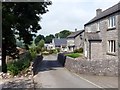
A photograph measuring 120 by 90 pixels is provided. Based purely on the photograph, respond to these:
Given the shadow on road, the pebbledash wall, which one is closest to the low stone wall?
the pebbledash wall

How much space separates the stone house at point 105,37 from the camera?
30.1 m

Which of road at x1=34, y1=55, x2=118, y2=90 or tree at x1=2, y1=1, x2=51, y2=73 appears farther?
tree at x1=2, y1=1, x2=51, y2=73

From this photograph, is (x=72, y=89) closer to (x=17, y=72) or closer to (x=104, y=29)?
(x=17, y=72)

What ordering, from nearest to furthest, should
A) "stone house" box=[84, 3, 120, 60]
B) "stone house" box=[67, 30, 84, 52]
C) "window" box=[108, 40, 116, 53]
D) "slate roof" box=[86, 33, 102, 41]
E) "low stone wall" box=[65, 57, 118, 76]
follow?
"low stone wall" box=[65, 57, 118, 76], "stone house" box=[84, 3, 120, 60], "window" box=[108, 40, 116, 53], "slate roof" box=[86, 33, 102, 41], "stone house" box=[67, 30, 84, 52]

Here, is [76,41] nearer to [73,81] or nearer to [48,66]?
[48,66]

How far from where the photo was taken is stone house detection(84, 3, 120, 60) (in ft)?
98.7

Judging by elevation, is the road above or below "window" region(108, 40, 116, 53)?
below

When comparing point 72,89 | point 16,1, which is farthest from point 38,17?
point 72,89

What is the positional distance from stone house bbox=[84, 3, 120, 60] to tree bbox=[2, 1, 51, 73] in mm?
7217

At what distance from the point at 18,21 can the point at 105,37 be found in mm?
10737

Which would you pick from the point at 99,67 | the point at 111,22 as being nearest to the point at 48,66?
the point at 111,22

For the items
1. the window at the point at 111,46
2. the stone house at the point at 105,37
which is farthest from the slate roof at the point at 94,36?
the window at the point at 111,46

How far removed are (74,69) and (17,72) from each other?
6929 millimetres

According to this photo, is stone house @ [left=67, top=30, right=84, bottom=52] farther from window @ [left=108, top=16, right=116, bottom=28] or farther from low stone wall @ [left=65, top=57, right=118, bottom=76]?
low stone wall @ [left=65, top=57, right=118, bottom=76]
